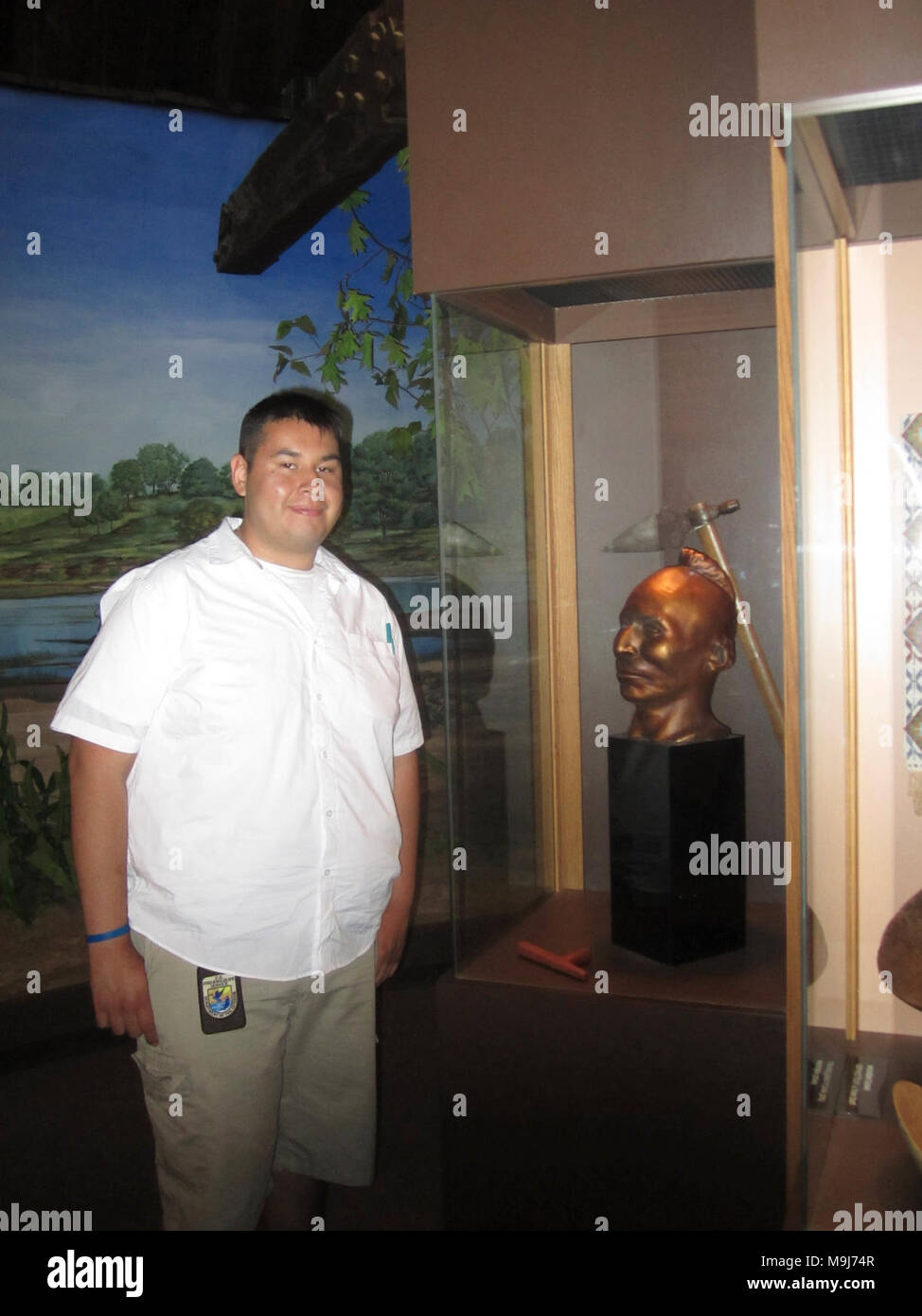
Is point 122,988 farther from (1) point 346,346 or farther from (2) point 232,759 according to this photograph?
(1) point 346,346

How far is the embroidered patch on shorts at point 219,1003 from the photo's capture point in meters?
1.74

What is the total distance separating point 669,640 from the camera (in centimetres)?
212

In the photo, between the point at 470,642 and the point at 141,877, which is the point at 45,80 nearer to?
the point at 470,642

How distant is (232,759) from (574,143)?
49.1 inches

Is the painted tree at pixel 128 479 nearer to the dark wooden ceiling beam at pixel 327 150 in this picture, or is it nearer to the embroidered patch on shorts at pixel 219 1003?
the dark wooden ceiling beam at pixel 327 150

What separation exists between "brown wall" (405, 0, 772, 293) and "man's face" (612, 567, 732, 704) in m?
0.61

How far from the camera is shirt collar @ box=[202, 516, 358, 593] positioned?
1857mm

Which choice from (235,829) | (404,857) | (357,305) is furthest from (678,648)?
(357,305)

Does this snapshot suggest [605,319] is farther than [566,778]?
No

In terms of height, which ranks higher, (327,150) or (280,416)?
(327,150)

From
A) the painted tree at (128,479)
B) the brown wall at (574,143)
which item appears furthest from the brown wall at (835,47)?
the painted tree at (128,479)
